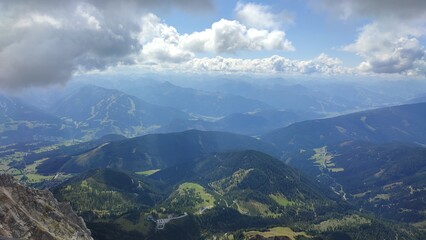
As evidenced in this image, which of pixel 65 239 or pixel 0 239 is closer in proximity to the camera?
pixel 0 239

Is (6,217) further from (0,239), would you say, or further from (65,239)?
(0,239)

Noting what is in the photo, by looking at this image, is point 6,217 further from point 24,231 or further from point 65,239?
point 65,239

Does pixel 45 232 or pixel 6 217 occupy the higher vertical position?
pixel 6 217

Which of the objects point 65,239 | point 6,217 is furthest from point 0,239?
point 65,239

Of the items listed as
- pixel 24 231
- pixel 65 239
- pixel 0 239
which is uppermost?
pixel 0 239

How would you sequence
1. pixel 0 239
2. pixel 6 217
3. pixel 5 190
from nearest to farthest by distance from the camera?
pixel 0 239 → pixel 6 217 → pixel 5 190

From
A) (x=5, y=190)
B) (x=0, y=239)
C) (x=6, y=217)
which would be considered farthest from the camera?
(x=5, y=190)

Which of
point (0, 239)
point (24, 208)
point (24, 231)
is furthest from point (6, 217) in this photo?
point (0, 239)

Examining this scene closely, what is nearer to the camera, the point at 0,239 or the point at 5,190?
the point at 0,239

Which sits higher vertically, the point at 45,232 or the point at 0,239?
the point at 0,239
